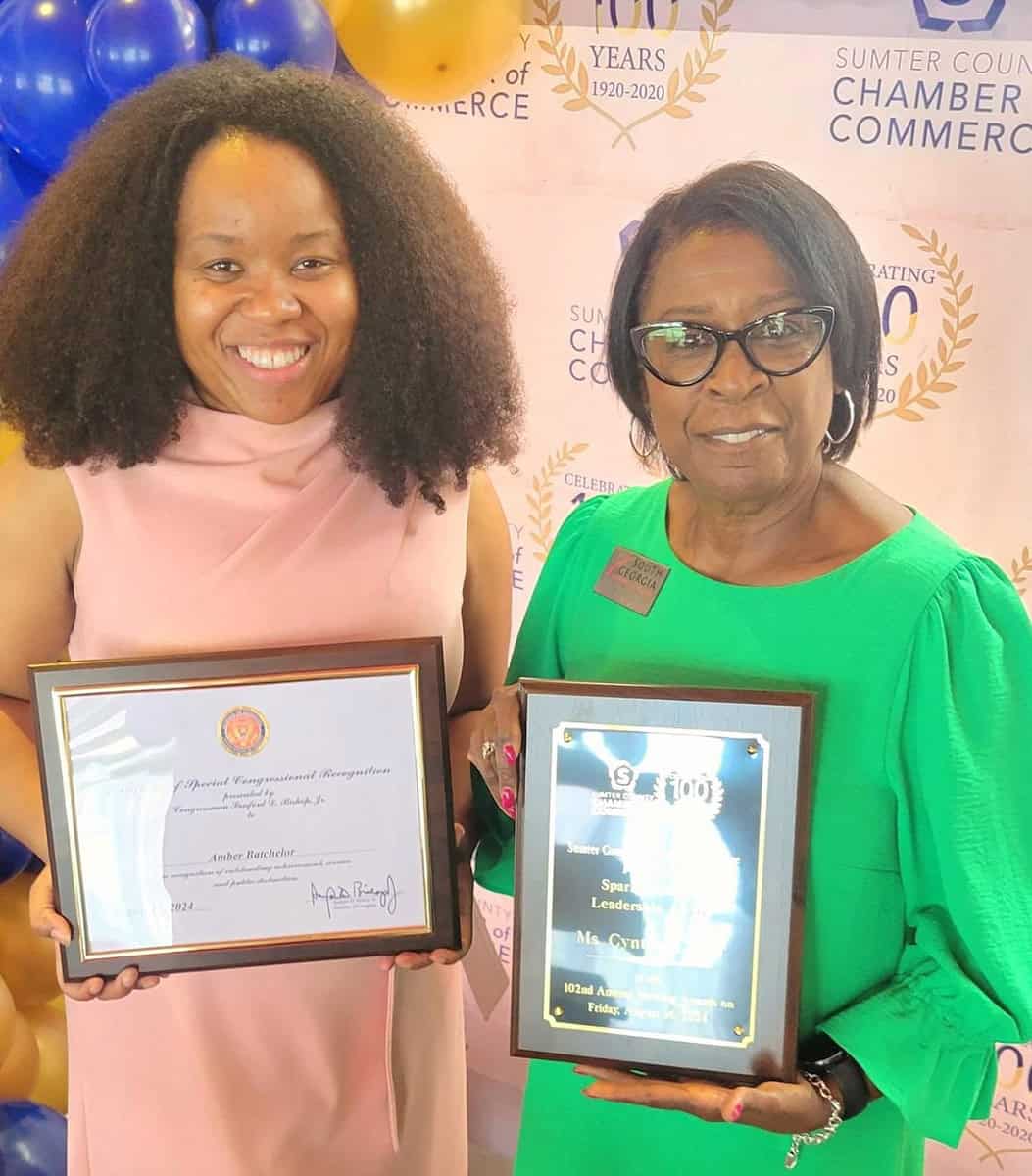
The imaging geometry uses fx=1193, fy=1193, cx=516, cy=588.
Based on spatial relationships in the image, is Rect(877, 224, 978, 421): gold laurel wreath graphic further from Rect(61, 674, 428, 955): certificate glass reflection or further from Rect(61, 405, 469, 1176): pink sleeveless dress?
Rect(61, 674, 428, 955): certificate glass reflection

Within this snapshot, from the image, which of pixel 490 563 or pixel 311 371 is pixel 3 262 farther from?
pixel 490 563

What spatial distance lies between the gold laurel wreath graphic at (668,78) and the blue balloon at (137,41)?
60 cm

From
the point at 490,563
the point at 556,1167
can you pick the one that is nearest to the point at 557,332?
the point at 490,563

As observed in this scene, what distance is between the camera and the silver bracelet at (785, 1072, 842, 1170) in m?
1.40

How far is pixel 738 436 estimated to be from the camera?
1.40 meters

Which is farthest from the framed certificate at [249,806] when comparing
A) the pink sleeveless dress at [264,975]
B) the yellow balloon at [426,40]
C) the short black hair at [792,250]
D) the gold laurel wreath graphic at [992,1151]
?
the gold laurel wreath graphic at [992,1151]

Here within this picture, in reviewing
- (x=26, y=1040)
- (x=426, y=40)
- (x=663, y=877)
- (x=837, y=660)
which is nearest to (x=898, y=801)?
(x=837, y=660)

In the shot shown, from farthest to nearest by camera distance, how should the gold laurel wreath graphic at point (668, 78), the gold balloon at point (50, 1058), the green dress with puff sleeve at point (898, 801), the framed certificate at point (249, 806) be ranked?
the gold balloon at point (50, 1058) → the gold laurel wreath graphic at point (668, 78) → the framed certificate at point (249, 806) → the green dress with puff sleeve at point (898, 801)

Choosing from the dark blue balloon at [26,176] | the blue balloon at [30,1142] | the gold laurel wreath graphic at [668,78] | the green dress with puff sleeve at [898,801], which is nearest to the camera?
the green dress with puff sleeve at [898,801]

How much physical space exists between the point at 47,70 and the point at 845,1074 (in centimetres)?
190

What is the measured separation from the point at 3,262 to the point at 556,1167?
5.11 feet

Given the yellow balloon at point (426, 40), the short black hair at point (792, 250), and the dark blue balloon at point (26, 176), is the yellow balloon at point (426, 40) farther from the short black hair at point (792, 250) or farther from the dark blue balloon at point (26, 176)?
the short black hair at point (792, 250)

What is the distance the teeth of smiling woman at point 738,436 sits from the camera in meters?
1.39
